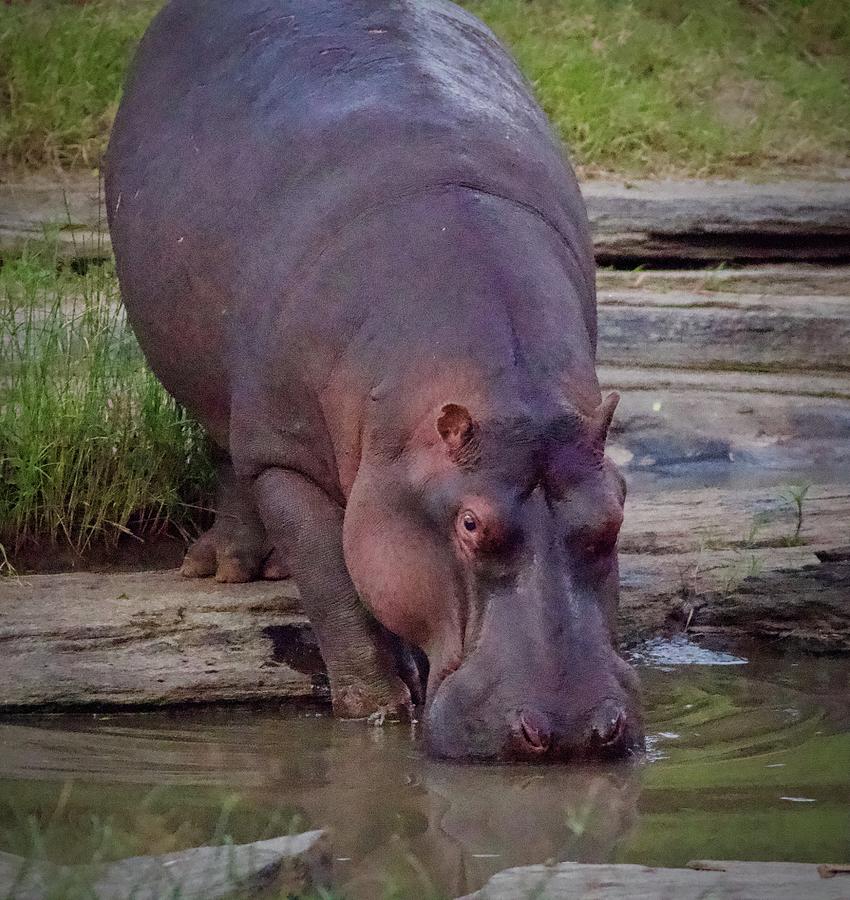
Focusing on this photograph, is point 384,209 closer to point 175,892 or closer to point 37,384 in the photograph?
point 37,384

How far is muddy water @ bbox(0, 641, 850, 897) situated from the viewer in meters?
2.58

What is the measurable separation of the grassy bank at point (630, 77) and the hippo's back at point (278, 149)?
13.6 feet

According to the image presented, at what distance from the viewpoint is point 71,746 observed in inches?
Result: 139

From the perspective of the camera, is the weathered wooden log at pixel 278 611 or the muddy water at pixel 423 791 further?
the weathered wooden log at pixel 278 611

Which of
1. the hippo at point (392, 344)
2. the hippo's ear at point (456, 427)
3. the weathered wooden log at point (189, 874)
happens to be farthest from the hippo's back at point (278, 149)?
the weathered wooden log at point (189, 874)

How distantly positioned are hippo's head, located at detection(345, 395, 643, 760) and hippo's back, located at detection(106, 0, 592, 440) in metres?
0.74

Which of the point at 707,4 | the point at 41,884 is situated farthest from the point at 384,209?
the point at 707,4

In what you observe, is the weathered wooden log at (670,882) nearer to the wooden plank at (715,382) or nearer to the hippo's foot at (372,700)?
the hippo's foot at (372,700)

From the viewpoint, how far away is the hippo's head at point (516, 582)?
3.20 metres

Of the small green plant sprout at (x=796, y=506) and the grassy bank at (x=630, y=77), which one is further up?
the small green plant sprout at (x=796, y=506)

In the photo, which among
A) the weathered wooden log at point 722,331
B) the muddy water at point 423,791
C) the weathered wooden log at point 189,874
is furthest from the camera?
the weathered wooden log at point 722,331

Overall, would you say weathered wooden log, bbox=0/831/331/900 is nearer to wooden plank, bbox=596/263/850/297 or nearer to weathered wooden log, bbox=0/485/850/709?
weathered wooden log, bbox=0/485/850/709

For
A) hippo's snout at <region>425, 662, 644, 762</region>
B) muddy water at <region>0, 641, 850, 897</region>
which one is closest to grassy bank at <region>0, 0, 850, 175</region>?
muddy water at <region>0, 641, 850, 897</region>

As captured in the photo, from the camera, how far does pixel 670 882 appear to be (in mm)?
2191
